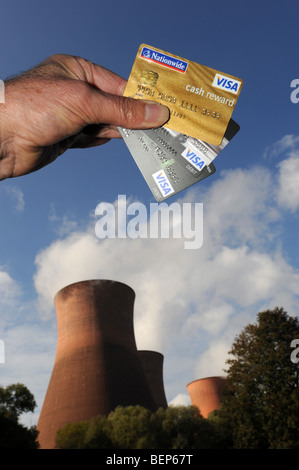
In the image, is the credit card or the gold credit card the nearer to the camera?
the gold credit card

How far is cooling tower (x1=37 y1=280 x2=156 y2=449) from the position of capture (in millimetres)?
21453

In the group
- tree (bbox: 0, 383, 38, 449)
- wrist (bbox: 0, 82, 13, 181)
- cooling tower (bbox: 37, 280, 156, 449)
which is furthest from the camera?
cooling tower (bbox: 37, 280, 156, 449)

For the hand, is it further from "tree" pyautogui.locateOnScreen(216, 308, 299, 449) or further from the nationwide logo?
"tree" pyautogui.locateOnScreen(216, 308, 299, 449)

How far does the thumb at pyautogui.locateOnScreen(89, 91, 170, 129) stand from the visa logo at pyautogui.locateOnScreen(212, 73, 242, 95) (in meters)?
0.35

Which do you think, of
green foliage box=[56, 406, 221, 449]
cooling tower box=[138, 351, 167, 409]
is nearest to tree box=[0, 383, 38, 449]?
green foliage box=[56, 406, 221, 449]

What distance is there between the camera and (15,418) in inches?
676

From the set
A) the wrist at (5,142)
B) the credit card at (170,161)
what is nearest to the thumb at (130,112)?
the credit card at (170,161)

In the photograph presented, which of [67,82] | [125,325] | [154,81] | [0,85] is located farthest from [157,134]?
[125,325]

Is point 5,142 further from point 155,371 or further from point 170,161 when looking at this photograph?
point 155,371

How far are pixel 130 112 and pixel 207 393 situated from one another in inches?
1472

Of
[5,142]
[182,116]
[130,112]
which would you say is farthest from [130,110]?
[5,142]

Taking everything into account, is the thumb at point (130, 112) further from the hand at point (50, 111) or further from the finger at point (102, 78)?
the finger at point (102, 78)

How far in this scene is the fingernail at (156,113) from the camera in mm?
2215

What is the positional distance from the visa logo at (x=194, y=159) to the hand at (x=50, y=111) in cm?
25
